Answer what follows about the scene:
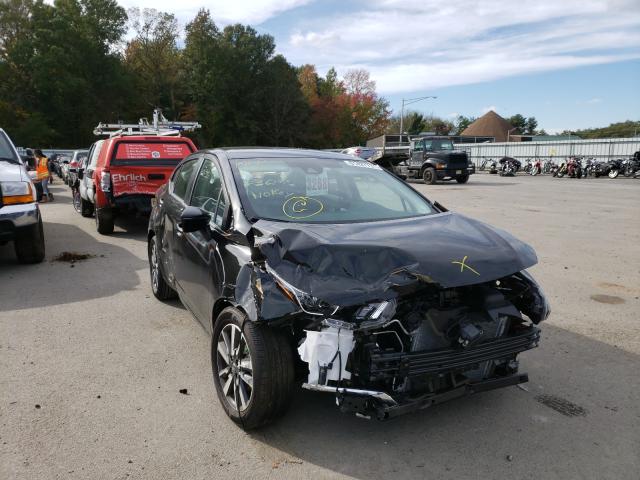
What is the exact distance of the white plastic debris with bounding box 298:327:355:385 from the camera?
8.98 ft

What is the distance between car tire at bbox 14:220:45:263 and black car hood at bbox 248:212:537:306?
17.3 feet

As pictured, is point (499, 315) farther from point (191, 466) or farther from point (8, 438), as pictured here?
point (8, 438)

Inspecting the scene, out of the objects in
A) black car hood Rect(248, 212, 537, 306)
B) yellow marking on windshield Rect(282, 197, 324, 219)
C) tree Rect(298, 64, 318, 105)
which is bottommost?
black car hood Rect(248, 212, 537, 306)

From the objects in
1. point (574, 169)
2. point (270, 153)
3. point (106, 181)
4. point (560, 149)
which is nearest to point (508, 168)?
point (574, 169)

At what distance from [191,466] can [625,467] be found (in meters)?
2.41

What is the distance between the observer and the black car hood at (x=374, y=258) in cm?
276

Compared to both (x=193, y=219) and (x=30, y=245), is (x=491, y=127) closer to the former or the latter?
(x=30, y=245)

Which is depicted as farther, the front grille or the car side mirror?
the car side mirror

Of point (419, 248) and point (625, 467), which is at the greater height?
point (419, 248)

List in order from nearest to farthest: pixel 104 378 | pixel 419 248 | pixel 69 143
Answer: pixel 419 248
pixel 104 378
pixel 69 143

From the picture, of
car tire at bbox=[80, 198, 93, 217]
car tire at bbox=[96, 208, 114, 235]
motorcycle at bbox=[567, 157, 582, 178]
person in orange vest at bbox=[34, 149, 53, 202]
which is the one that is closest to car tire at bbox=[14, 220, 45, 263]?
car tire at bbox=[96, 208, 114, 235]

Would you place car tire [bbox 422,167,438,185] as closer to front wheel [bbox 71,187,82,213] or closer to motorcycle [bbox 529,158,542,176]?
motorcycle [bbox 529,158,542,176]

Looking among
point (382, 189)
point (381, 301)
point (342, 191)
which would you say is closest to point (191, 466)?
point (381, 301)

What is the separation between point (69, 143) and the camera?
179 ft
